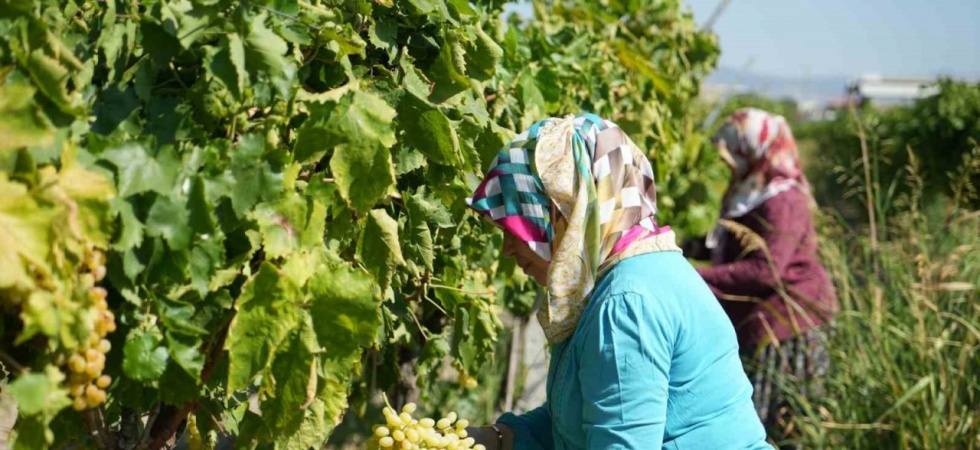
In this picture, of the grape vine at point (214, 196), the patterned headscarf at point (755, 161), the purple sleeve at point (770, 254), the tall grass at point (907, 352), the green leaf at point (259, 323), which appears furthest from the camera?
the patterned headscarf at point (755, 161)

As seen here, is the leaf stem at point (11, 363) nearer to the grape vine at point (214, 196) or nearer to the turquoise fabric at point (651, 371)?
the grape vine at point (214, 196)

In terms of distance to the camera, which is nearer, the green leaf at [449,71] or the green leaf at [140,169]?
the green leaf at [140,169]

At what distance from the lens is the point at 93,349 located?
1334 millimetres

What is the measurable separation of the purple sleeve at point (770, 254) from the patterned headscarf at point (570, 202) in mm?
2418

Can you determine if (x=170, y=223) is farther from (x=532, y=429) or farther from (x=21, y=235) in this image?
(x=532, y=429)

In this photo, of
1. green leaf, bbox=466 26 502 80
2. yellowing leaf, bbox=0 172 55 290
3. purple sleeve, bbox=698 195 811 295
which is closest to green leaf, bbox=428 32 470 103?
green leaf, bbox=466 26 502 80

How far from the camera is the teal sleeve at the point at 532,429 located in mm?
2363

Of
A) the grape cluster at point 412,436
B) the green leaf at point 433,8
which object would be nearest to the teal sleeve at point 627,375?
the grape cluster at point 412,436

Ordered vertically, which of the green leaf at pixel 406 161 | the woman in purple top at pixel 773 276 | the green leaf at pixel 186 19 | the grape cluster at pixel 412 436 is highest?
the green leaf at pixel 186 19

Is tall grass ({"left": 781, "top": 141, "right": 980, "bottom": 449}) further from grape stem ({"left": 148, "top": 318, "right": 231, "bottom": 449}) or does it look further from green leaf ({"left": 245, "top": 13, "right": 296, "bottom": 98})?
green leaf ({"left": 245, "top": 13, "right": 296, "bottom": 98})

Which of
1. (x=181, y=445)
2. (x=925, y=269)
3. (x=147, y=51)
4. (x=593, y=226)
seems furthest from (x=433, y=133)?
(x=181, y=445)

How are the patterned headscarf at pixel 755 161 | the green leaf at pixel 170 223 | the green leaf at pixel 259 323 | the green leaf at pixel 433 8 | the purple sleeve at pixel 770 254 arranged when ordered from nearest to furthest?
the green leaf at pixel 170 223, the green leaf at pixel 259 323, the green leaf at pixel 433 8, the purple sleeve at pixel 770 254, the patterned headscarf at pixel 755 161

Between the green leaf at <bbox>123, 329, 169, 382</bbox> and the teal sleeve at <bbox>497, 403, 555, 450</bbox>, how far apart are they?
1.07 metres

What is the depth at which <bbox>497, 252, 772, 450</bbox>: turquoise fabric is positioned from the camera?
6.08 feet
